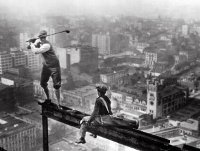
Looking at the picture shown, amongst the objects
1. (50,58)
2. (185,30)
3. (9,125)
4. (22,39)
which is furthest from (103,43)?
(50,58)

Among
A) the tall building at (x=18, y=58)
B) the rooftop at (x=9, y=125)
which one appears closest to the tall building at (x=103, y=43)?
the tall building at (x=18, y=58)

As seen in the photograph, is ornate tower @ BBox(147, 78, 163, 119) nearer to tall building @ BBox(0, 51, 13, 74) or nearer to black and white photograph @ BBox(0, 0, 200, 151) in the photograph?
black and white photograph @ BBox(0, 0, 200, 151)

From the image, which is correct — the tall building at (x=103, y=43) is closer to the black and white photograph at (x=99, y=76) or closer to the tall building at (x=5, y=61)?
the black and white photograph at (x=99, y=76)

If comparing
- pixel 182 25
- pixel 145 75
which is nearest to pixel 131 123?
pixel 145 75

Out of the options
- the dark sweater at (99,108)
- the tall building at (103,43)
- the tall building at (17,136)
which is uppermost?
the dark sweater at (99,108)

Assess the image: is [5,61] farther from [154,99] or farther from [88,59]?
[154,99]

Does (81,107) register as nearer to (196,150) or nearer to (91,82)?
(91,82)

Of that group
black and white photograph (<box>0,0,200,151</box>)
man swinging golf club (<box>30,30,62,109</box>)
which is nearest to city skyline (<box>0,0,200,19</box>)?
black and white photograph (<box>0,0,200,151</box>)
